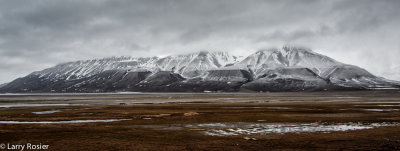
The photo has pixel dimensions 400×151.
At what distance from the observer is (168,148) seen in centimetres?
2100

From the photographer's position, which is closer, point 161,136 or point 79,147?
point 79,147

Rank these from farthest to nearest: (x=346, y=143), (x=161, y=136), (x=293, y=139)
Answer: (x=161, y=136)
(x=293, y=139)
(x=346, y=143)

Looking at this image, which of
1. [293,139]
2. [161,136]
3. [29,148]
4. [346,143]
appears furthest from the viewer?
[161,136]

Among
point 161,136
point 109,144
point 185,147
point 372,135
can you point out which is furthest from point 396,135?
point 109,144

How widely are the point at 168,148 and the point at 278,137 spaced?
1005 cm

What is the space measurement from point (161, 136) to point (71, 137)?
775 cm

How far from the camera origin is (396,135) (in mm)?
25484

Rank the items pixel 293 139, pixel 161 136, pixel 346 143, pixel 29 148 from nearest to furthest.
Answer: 1. pixel 29 148
2. pixel 346 143
3. pixel 293 139
4. pixel 161 136

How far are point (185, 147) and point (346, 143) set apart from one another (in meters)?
12.2

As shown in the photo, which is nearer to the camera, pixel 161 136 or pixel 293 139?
pixel 293 139

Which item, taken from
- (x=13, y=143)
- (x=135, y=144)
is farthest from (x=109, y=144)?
(x=13, y=143)

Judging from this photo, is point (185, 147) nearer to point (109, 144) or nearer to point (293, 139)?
point (109, 144)

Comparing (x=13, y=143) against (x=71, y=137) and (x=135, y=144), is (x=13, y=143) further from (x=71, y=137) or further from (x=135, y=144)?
(x=135, y=144)

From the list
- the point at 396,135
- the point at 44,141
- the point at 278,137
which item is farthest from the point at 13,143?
the point at 396,135
